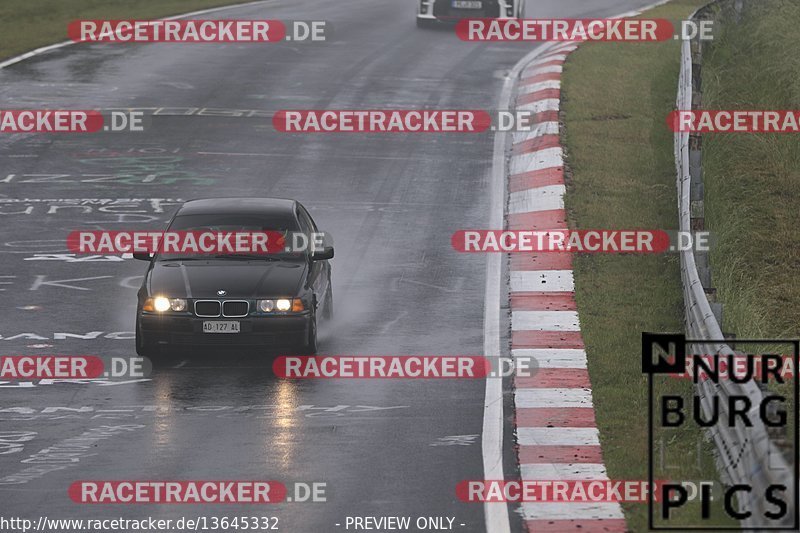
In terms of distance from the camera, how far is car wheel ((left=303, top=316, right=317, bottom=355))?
51.0 feet

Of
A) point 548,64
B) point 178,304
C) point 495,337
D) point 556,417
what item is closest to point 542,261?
point 495,337

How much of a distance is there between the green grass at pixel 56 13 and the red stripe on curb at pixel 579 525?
25528 millimetres

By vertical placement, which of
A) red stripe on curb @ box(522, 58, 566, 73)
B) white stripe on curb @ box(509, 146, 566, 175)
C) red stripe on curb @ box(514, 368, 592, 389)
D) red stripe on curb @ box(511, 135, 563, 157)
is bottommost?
red stripe on curb @ box(514, 368, 592, 389)

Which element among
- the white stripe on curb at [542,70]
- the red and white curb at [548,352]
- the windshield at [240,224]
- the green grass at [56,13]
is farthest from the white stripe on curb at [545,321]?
the green grass at [56,13]

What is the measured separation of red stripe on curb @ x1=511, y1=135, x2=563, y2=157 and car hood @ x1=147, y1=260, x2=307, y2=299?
391 inches

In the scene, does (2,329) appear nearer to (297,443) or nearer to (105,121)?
(297,443)

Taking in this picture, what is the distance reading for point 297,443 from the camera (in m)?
12.9

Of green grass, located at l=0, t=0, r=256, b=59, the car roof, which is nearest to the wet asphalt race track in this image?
the car roof

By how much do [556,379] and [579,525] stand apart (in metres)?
4.14

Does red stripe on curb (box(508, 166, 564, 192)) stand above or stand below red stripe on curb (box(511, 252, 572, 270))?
above

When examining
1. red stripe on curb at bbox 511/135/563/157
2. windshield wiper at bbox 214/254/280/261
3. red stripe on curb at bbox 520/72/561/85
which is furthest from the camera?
red stripe on curb at bbox 520/72/561/85

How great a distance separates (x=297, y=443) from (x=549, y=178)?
1112 centimetres

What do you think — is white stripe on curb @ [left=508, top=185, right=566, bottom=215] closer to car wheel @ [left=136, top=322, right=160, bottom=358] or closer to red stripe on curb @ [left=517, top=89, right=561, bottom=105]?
red stripe on curb @ [left=517, top=89, right=561, bottom=105]

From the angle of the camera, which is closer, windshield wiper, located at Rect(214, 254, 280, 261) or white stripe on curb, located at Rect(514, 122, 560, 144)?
windshield wiper, located at Rect(214, 254, 280, 261)
